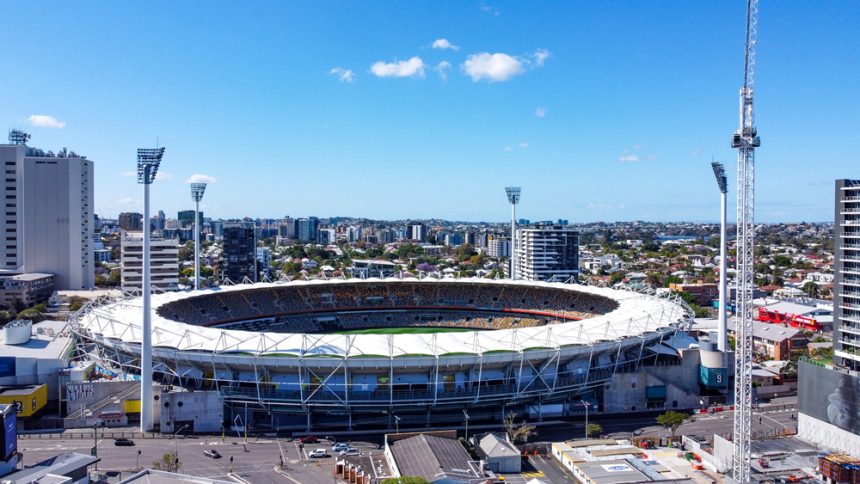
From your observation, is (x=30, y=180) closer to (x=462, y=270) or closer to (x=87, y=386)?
(x=87, y=386)

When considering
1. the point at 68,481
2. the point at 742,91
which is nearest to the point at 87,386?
the point at 68,481

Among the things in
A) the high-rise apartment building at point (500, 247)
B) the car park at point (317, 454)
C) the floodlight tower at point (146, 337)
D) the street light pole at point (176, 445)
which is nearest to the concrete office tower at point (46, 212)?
the floodlight tower at point (146, 337)

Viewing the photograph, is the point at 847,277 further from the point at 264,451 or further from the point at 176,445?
the point at 176,445

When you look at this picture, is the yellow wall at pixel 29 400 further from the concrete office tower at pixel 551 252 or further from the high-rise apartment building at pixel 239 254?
the concrete office tower at pixel 551 252

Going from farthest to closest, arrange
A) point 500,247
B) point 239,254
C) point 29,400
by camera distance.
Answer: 1. point 500,247
2. point 239,254
3. point 29,400

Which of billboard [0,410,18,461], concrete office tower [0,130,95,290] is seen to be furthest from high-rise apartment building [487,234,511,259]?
billboard [0,410,18,461]

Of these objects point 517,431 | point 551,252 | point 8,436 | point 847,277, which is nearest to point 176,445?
point 8,436
